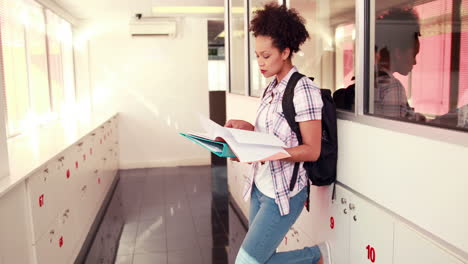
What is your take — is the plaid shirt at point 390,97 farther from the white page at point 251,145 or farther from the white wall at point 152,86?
the white wall at point 152,86

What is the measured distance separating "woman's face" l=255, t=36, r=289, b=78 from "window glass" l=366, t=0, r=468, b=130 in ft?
1.37

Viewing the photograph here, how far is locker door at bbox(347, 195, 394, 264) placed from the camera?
1696mm

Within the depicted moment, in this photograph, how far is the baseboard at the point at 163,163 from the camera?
24.8 feet

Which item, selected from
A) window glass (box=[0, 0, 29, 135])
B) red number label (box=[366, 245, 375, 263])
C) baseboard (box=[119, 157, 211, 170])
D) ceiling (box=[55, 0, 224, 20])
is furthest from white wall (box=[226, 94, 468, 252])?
baseboard (box=[119, 157, 211, 170])

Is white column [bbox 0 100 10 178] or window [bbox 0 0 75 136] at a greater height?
window [bbox 0 0 75 136]

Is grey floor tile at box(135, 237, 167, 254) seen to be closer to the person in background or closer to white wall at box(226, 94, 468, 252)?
white wall at box(226, 94, 468, 252)

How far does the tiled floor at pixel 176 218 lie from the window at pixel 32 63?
1458mm

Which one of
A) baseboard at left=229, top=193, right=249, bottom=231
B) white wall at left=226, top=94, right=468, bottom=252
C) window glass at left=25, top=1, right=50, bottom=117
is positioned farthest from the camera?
window glass at left=25, top=1, right=50, bottom=117

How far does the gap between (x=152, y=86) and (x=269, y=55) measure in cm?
580

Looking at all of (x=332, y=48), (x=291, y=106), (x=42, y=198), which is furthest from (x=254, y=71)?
(x=291, y=106)

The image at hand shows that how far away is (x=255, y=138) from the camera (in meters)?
1.70

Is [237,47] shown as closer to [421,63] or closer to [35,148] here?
[35,148]

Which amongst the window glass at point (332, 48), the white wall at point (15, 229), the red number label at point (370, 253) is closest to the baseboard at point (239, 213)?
the window glass at point (332, 48)

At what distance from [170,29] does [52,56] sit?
1993mm
